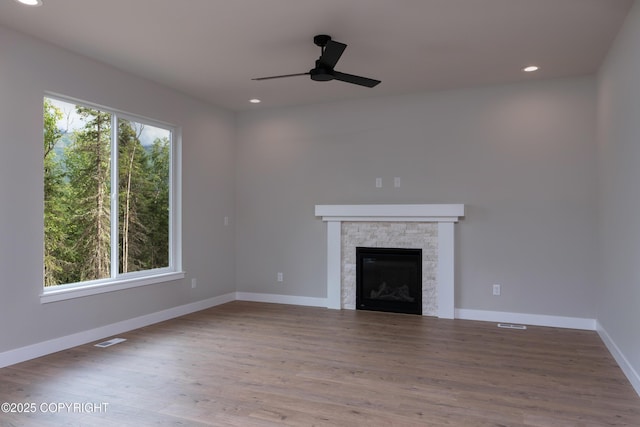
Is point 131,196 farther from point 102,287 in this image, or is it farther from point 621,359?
point 621,359

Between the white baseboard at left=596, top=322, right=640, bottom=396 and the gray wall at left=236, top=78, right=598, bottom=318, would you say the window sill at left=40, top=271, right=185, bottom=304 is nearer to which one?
the gray wall at left=236, top=78, right=598, bottom=318

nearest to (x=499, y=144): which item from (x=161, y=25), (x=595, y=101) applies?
(x=595, y=101)

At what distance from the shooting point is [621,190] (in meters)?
3.27

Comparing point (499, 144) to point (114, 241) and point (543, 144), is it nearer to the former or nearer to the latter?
point (543, 144)

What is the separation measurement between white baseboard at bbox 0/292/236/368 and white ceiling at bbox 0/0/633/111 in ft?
8.35

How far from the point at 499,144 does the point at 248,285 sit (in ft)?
12.3

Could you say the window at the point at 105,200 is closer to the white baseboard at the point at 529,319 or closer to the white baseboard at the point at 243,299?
the white baseboard at the point at 243,299

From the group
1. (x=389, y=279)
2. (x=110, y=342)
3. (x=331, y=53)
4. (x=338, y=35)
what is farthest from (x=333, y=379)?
(x=338, y=35)

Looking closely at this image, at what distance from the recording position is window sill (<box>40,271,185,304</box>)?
3541 mm

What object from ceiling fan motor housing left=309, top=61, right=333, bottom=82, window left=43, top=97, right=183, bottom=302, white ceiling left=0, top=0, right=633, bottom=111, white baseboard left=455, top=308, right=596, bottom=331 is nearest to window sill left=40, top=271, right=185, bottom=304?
window left=43, top=97, right=183, bottom=302

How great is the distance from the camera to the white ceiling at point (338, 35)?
2.92 meters

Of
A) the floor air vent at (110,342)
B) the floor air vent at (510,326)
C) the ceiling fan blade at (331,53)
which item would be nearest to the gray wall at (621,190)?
the floor air vent at (510,326)

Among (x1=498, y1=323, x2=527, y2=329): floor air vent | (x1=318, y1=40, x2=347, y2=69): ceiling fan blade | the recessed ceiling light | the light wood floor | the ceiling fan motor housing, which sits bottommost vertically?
(x1=498, y1=323, x2=527, y2=329): floor air vent

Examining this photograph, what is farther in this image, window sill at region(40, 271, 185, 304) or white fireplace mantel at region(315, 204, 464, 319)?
white fireplace mantel at region(315, 204, 464, 319)
